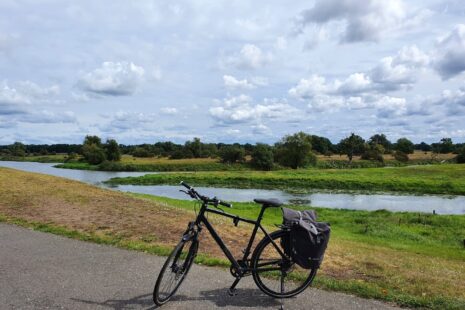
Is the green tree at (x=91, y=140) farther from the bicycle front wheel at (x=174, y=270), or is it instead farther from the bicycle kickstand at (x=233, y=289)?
the bicycle kickstand at (x=233, y=289)

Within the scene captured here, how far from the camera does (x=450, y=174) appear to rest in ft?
226

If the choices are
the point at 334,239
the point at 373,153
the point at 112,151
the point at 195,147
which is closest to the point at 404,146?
the point at 373,153

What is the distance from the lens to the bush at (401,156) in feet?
408

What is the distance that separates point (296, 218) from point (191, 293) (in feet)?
6.02

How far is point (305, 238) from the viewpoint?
5645 millimetres

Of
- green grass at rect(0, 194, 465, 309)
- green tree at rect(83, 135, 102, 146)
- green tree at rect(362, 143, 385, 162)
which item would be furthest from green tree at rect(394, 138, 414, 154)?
green grass at rect(0, 194, 465, 309)

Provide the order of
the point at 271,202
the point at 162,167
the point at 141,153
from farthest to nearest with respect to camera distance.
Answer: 1. the point at 141,153
2. the point at 162,167
3. the point at 271,202

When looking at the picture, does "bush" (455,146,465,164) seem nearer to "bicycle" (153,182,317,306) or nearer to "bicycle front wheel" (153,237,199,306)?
"bicycle" (153,182,317,306)

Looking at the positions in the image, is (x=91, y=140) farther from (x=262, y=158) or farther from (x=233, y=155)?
(x=262, y=158)

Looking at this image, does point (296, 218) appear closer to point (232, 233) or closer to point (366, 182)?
point (232, 233)

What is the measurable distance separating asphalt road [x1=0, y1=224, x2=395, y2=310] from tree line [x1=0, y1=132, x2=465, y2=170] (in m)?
89.4

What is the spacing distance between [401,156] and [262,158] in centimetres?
5022

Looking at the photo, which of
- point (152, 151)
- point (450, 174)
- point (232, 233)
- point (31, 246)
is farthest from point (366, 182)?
point (152, 151)

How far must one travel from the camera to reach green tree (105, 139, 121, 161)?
113331 mm
